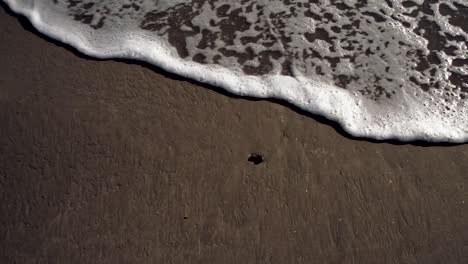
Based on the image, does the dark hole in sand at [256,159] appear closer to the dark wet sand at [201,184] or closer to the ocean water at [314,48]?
the dark wet sand at [201,184]

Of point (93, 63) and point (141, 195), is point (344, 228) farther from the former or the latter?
point (93, 63)

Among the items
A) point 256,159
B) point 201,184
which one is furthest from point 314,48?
point 201,184

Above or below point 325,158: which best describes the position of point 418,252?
below

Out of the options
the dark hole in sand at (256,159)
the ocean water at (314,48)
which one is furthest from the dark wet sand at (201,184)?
the ocean water at (314,48)

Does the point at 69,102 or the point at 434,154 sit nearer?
the point at 434,154

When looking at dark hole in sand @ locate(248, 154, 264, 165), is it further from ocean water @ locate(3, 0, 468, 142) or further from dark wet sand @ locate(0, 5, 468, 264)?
ocean water @ locate(3, 0, 468, 142)

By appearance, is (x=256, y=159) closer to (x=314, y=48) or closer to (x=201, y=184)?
(x=201, y=184)

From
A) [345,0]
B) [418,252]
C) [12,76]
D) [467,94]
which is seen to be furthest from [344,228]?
[12,76]
